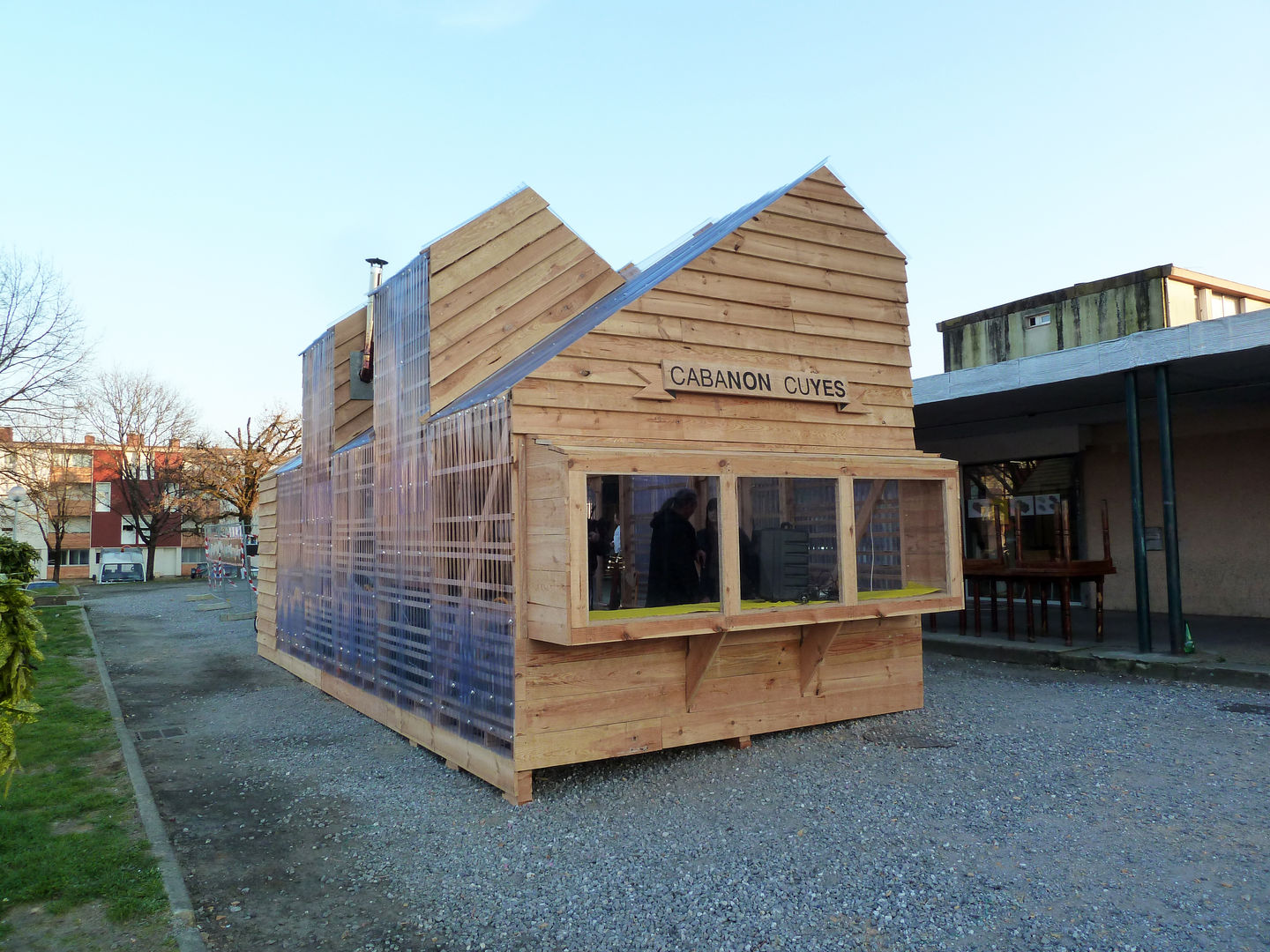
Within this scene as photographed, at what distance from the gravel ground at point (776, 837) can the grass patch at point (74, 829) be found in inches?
12.1

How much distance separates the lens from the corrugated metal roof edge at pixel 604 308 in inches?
244

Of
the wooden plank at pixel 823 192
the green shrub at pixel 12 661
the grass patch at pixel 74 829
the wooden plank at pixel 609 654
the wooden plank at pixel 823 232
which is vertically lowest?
the grass patch at pixel 74 829

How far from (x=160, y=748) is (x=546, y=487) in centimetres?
476

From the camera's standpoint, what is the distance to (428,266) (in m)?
7.07

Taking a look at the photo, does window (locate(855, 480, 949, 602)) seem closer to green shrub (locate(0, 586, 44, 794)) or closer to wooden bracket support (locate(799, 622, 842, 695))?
wooden bracket support (locate(799, 622, 842, 695))

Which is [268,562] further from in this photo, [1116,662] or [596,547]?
[1116,662]

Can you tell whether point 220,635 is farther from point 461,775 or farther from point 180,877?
point 180,877

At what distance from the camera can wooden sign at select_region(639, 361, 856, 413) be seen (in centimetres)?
625

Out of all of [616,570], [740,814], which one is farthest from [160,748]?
[740,814]

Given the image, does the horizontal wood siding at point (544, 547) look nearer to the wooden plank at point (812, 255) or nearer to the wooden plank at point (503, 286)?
the wooden plank at point (503, 286)

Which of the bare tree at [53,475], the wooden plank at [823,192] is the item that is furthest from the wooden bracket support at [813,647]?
the bare tree at [53,475]

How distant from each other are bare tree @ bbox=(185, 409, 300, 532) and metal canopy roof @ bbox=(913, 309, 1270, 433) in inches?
1335

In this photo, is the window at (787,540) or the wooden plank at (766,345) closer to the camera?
the window at (787,540)

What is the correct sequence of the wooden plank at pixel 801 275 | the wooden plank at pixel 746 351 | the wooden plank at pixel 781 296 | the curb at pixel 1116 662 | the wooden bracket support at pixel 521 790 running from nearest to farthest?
the wooden bracket support at pixel 521 790, the wooden plank at pixel 746 351, the wooden plank at pixel 781 296, the wooden plank at pixel 801 275, the curb at pixel 1116 662
